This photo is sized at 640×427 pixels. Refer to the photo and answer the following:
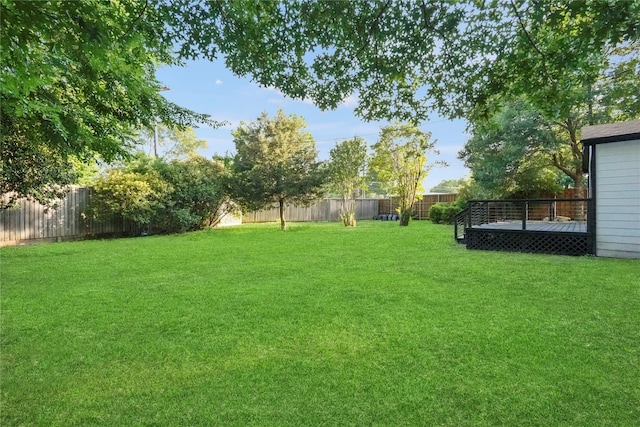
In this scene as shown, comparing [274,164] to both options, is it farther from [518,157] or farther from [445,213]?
[518,157]

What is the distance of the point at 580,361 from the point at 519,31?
2289 millimetres

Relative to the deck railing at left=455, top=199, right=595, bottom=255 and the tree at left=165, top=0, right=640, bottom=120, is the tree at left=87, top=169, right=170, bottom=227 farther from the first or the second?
the tree at left=165, top=0, right=640, bottom=120

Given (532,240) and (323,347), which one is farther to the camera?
(532,240)

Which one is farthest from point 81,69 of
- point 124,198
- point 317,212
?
point 317,212

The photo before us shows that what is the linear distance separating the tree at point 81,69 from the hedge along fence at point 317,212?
15.2 meters

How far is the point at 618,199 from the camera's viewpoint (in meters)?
6.86

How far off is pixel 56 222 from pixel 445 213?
1470 centimetres

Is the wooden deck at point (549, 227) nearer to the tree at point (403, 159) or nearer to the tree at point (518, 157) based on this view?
the tree at point (518, 157)

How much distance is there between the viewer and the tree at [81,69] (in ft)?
4.67

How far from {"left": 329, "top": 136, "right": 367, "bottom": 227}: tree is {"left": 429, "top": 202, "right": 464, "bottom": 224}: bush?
371cm

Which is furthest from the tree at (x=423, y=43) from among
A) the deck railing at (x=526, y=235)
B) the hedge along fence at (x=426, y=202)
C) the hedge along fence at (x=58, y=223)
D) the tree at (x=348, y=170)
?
the hedge along fence at (x=426, y=202)

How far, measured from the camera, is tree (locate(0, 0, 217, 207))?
142cm

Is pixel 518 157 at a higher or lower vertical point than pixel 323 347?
higher

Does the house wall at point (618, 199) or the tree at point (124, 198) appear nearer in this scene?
the house wall at point (618, 199)
